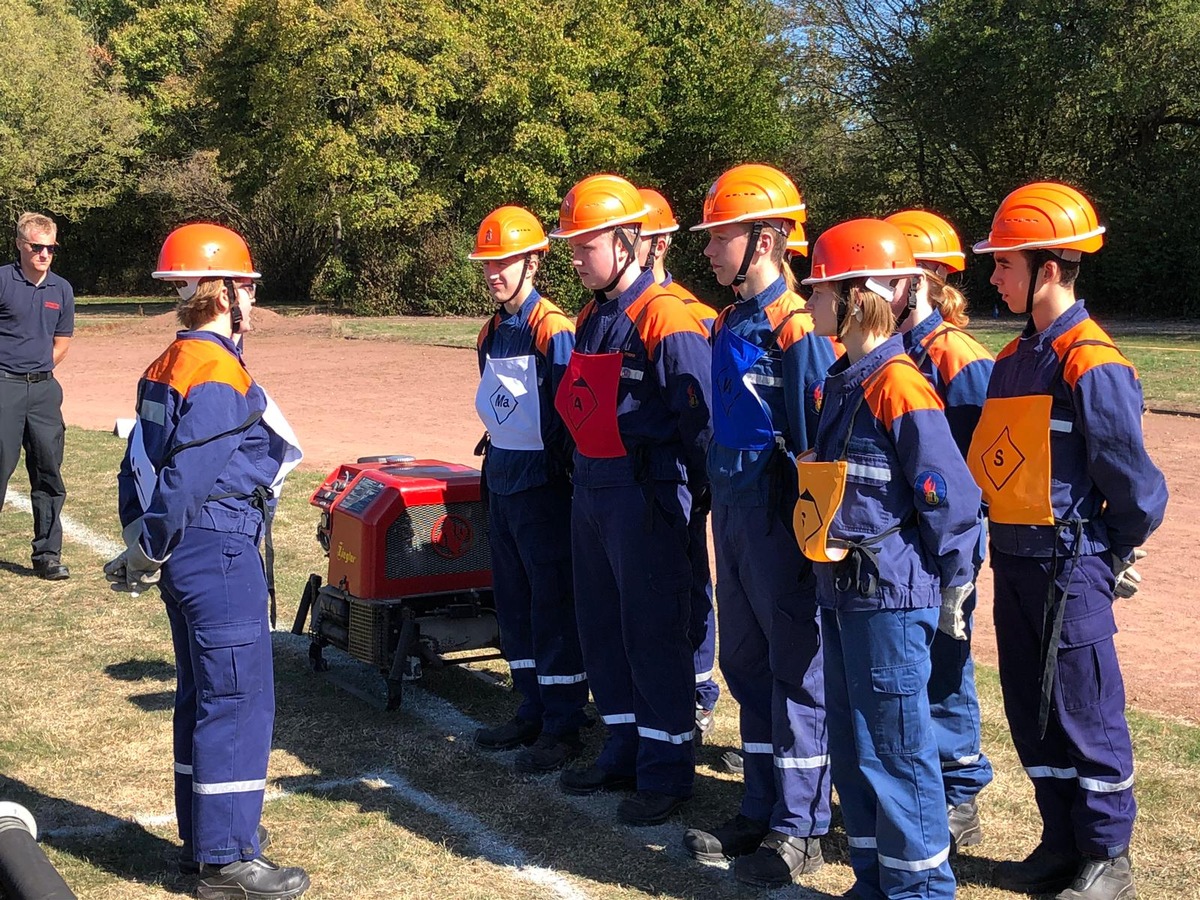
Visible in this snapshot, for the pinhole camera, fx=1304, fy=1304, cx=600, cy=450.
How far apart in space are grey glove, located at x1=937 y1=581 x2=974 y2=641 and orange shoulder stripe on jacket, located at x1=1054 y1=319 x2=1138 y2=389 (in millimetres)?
782

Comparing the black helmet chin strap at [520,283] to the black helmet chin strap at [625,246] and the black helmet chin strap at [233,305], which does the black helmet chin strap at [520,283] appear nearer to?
the black helmet chin strap at [625,246]

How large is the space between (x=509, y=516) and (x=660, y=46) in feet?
121

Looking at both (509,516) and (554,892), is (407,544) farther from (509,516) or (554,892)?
(554,892)

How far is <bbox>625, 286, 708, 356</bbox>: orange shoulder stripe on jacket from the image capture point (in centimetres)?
504

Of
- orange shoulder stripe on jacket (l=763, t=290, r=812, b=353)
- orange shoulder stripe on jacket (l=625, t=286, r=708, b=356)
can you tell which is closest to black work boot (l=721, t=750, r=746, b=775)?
orange shoulder stripe on jacket (l=625, t=286, r=708, b=356)

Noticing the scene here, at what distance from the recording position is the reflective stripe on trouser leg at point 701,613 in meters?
5.39

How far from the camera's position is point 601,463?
5184mm

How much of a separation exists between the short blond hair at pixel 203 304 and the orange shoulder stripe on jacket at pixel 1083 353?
9.42ft

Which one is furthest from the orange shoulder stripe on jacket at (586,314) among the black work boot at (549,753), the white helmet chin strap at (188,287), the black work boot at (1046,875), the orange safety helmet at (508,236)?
the black work boot at (1046,875)

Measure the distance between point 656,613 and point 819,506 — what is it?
1.22 meters

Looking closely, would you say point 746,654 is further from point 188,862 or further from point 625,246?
point 188,862

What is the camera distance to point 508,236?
5840mm

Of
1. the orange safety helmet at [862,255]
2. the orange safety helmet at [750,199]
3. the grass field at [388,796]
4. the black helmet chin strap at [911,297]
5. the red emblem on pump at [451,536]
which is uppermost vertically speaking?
the orange safety helmet at [750,199]

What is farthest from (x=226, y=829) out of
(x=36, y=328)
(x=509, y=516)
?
(x=36, y=328)
